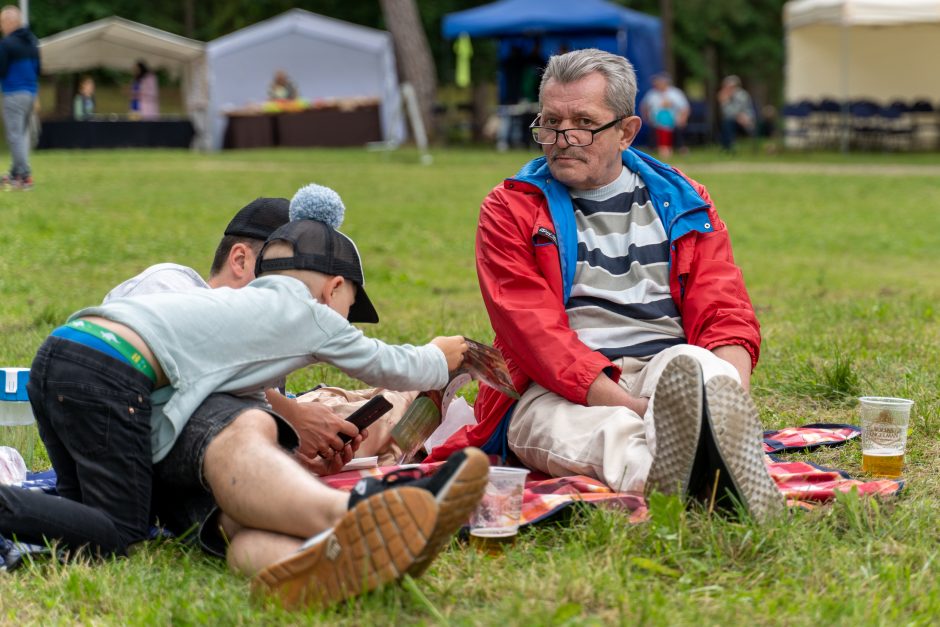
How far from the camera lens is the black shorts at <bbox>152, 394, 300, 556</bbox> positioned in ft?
10.4

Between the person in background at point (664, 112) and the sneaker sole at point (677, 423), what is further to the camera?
the person in background at point (664, 112)

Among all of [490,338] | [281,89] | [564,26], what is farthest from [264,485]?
[281,89]

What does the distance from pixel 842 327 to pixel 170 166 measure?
606 inches

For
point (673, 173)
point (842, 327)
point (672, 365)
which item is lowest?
point (842, 327)

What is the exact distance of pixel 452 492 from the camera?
106 inches

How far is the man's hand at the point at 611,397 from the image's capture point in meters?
3.82

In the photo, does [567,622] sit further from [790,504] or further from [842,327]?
[842,327]

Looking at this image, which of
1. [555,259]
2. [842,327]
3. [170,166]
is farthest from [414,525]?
[170,166]

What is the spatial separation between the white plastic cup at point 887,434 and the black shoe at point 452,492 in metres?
1.73

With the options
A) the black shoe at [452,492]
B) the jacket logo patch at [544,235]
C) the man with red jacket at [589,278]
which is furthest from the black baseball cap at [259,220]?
the black shoe at [452,492]

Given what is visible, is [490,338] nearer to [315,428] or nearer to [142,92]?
[315,428]

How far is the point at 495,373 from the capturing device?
12.7 feet

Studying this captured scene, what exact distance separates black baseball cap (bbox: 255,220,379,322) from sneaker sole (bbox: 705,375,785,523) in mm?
994

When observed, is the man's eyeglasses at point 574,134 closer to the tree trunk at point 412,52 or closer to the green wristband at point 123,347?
the green wristband at point 123,347
